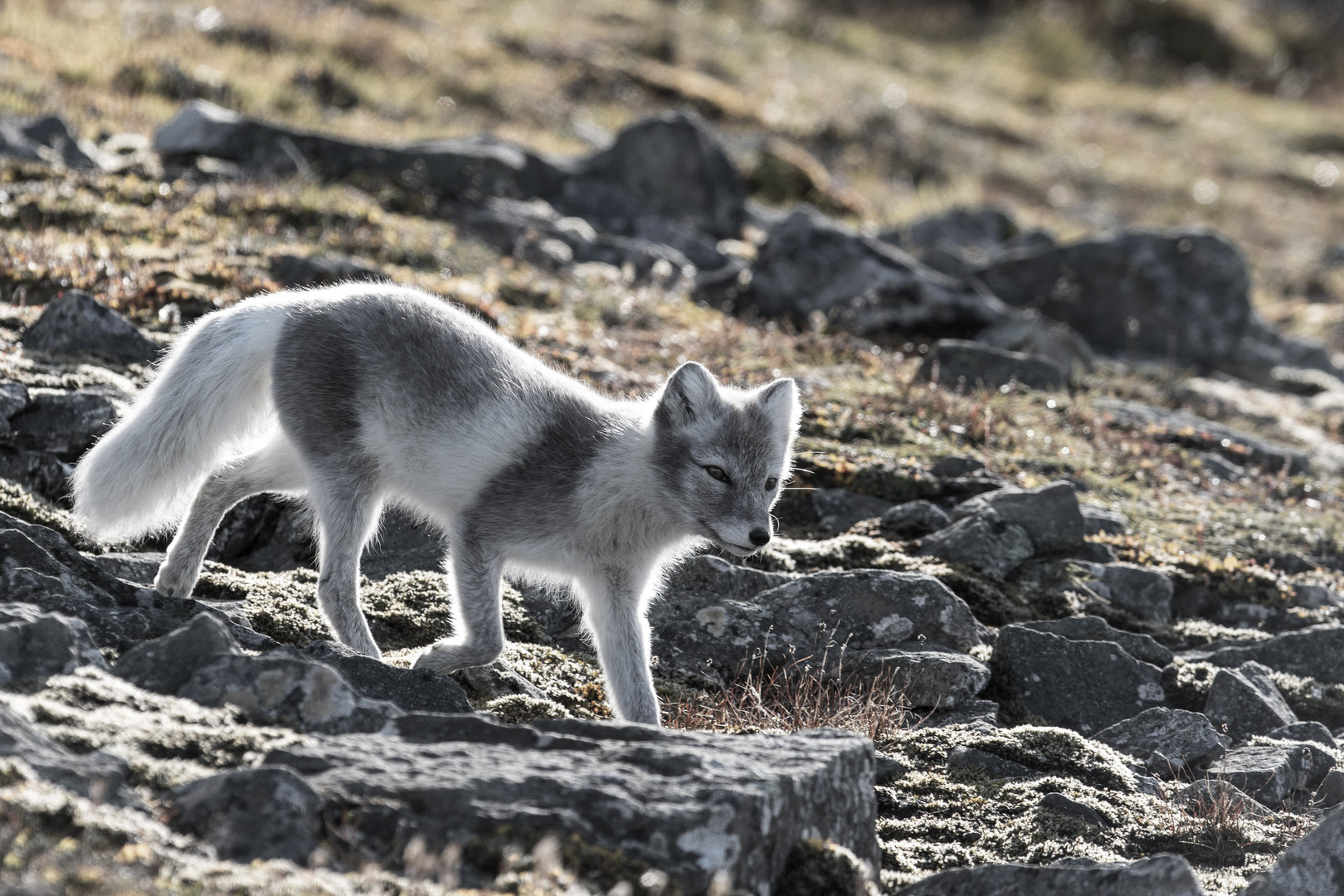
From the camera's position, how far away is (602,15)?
31.2 metres

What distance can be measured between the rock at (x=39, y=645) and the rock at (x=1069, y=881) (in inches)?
110

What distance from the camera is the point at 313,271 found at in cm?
1009

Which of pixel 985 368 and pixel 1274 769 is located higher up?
pixel 985 368

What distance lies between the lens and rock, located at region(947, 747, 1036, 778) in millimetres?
5453

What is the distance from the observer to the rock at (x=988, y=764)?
5453 millimetres

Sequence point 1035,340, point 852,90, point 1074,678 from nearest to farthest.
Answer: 1. point 1074,678
2. point 1035,340
3. point 852,90

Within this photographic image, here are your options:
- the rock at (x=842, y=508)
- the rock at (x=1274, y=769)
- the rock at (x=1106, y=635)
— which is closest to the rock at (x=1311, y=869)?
the rock at (x=1274, y=769)

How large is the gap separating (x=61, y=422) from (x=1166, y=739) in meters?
5.90

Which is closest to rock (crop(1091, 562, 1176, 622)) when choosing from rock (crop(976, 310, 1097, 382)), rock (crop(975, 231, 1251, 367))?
rock (crop(976, 310, 1097, 382))

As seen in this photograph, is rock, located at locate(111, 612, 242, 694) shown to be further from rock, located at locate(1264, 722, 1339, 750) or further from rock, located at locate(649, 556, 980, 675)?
rock, located at locate(1264, 722, 1339, 750)

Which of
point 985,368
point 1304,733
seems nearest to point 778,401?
point 1304,733

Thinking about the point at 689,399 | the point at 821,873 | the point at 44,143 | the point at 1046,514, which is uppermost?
the point at 689,399

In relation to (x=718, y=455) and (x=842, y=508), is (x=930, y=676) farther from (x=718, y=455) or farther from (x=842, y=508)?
(x=842, y=508)

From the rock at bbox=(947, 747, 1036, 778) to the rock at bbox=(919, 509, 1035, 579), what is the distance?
218cm
